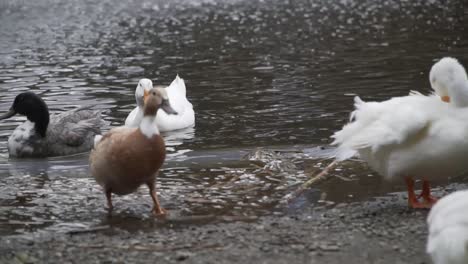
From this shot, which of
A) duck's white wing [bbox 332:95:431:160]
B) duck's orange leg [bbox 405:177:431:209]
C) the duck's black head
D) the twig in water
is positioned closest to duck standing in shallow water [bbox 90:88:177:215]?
the twig in water

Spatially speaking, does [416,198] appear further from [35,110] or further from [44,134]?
[35,110]

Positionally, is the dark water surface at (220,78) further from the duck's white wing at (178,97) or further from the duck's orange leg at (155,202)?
the duck's white wing at (178,97)

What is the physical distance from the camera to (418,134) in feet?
24.8

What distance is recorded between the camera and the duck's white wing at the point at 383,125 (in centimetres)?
744

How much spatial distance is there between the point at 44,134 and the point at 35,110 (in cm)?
36

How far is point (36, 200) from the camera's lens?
902 centimetres

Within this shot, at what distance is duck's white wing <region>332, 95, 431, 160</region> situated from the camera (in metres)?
7.44

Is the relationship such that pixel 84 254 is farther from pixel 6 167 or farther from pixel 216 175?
pixel 6 167

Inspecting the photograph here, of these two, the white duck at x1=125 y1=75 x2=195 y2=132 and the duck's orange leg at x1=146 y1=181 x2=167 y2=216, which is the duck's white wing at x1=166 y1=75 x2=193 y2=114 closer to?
the white duck at x1=125 y1=75 x2=195 y2=132

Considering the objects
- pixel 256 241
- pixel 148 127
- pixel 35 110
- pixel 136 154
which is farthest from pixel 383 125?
pixel 35 110

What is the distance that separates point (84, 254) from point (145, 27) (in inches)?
783

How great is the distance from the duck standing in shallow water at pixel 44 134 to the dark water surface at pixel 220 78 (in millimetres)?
266

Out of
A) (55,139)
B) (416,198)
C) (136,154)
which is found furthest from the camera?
(55,139)

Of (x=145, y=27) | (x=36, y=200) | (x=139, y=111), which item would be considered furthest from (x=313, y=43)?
(x=36, y=200)
